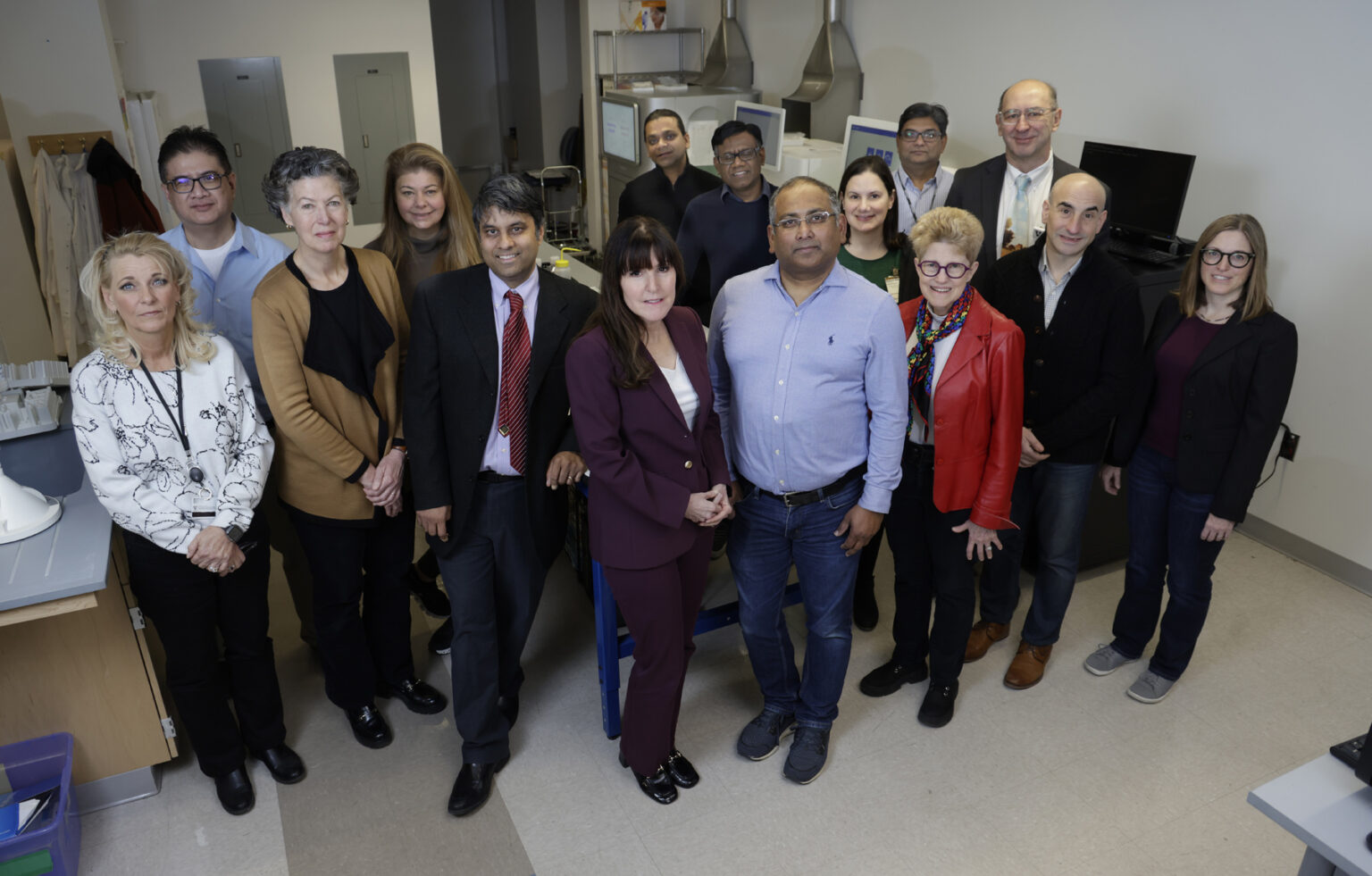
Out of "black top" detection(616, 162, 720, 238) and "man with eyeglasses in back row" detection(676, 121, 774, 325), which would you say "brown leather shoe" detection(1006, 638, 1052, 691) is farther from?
"black top" detection(616, 162, 720, 238)

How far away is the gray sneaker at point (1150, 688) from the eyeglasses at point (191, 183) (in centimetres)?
326

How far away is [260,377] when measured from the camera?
2.36m

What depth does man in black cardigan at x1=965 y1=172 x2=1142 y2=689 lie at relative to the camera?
8.92 feet

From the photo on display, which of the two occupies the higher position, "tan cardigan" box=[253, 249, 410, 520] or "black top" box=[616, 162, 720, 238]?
"black top" box=[616, 162, 720, 238]

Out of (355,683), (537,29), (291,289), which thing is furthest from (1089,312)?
(537,29)

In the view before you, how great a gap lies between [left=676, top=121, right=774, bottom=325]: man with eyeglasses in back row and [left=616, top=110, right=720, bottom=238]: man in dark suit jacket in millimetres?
462

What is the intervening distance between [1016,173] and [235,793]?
3314 millimetres

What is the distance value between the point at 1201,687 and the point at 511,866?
2343 millimetres

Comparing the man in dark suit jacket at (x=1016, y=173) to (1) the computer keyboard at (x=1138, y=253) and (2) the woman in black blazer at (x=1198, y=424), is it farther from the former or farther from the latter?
(2) the woman in black blazer at (x=1198, y=424)

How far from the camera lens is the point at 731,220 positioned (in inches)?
135

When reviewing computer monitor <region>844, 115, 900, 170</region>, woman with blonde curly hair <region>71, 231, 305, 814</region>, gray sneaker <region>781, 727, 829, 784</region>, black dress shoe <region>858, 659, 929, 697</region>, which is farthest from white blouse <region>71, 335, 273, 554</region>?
computer monitor <region>844, 115, 900, 170</region>

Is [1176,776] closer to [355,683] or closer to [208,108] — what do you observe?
[355,683]

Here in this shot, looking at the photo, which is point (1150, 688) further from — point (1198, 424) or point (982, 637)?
point (1198, 424)

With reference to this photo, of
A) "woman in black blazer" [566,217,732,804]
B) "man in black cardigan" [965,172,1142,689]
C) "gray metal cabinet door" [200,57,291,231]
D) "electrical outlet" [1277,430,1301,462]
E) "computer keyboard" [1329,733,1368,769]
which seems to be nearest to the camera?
"computer keyboard" [1329,733,1368,769]
